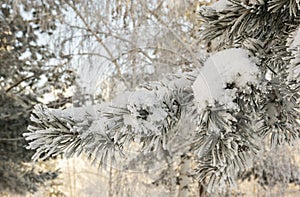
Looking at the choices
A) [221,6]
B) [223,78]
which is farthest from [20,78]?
[223,78]

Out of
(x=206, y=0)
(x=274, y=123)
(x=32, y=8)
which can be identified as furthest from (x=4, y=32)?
(x=274, y=123)

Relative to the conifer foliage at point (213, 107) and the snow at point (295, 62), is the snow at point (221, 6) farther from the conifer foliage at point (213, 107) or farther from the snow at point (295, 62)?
the snow at point (295, 62)

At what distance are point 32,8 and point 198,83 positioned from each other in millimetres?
2392

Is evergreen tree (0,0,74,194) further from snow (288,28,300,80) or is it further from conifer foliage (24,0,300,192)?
snow (288,28,300,80)

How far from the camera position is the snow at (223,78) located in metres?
0.43

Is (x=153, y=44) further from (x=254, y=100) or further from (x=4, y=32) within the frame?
(x=254, y=100)

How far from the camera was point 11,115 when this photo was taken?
103 inches

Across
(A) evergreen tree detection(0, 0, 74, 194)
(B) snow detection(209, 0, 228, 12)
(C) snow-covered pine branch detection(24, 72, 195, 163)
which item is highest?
(A) evergreen tree detection(0, 0, 74, 194)

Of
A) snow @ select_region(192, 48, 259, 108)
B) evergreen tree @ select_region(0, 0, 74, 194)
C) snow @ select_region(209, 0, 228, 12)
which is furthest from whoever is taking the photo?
evergreen tree @ select_region(0, 0, 74, 194)

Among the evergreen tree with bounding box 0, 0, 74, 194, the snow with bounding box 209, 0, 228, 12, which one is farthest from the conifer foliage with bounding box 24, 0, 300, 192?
the evergreen tree with bounding box 0, 0, 74, 194

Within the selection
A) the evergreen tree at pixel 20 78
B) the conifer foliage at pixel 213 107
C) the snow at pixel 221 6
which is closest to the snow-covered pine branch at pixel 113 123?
the conifer foliage at pixel 213 107

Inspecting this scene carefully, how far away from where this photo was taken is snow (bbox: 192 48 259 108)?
0.43 m

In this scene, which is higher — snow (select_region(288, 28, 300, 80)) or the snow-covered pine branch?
snow (select_region(288, 28, 300, 80))

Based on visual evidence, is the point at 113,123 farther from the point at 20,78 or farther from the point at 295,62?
the point at 20,78
